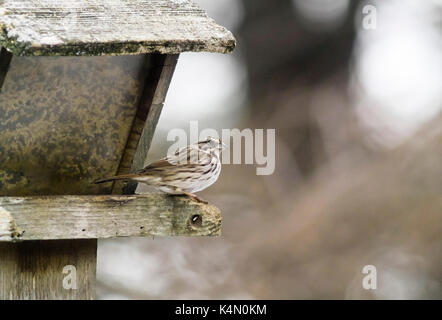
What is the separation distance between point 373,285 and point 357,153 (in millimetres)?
1363

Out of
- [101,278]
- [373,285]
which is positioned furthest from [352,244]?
[101,278]

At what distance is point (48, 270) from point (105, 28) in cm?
122

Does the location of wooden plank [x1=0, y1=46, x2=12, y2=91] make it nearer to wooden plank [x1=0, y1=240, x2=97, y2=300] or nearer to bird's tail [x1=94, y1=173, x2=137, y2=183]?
bird's tail [x1=94, y1=173, x2=137, y2=183]

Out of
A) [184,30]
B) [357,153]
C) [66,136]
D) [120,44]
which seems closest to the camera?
[120,44]

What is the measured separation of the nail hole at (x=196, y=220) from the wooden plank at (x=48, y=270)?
1.72ft

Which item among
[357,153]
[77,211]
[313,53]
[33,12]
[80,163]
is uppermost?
[313,53]

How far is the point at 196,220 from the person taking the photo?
3.59 m

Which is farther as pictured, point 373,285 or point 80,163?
point 373,285

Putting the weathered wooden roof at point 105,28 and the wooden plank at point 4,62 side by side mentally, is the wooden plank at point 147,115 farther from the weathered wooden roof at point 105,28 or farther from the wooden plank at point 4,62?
the wooden plank at point 4,62

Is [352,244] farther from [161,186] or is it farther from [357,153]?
[161,186]

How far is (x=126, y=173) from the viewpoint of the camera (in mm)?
3818

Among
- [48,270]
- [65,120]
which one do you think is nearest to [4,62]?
[65,120]

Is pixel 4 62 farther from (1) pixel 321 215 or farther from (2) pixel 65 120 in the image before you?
(1) pixel 321 215

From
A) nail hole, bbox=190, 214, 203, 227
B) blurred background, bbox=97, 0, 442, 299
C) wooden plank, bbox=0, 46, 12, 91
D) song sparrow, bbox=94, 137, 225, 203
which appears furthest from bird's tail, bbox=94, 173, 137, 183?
blurred background, bbox=97, 0, 442, 299
